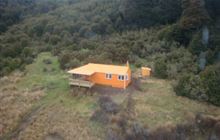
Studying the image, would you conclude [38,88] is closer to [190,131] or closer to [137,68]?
[137,68]

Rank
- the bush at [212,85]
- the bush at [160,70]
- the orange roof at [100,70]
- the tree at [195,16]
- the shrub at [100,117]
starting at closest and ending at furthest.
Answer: the shrub at [100,117] < the bush at [212,85] < the orange roof at [100,70] < the bush at [160,70] < the tree at [195,16]

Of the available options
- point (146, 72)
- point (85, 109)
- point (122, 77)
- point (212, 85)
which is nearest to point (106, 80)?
point (122, 77)

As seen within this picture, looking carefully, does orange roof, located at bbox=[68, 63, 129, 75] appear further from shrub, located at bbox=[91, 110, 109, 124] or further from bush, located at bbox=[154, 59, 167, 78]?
shrub, located at bbox=[91, 110, 109, 124]

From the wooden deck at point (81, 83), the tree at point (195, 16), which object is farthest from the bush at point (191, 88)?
the tree at point (195, 16)

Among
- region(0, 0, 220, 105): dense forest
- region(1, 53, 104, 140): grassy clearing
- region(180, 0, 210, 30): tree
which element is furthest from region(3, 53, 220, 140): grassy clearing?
region(180, 0, 210, 30): tree

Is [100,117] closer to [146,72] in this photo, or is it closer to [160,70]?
[146,72]

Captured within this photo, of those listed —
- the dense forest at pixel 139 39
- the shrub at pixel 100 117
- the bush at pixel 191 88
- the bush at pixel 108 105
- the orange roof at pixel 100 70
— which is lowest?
the shrub at pixel 100 117

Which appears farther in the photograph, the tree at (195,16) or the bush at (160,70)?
the tree at (195,16)

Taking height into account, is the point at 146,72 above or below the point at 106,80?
above

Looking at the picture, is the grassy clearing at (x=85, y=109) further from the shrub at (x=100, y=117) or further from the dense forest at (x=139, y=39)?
the dense forest at (x=139, y=39)
